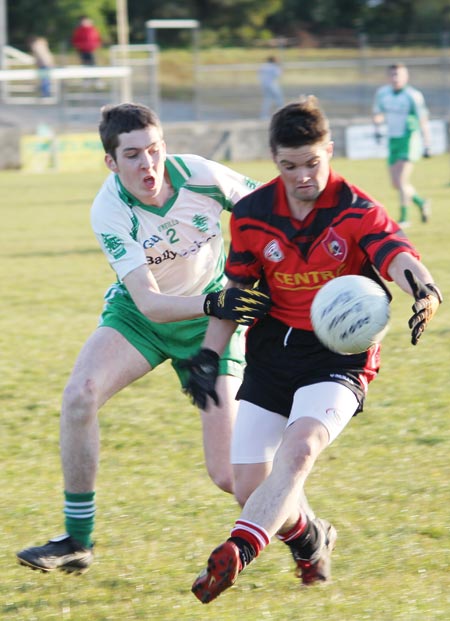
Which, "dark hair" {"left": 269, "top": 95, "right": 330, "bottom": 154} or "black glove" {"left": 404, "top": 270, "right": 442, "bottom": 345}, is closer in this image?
"black glove" {"left": 404, "top": 270, "right": 442, "bottom": 345}

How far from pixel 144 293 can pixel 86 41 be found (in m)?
29.1

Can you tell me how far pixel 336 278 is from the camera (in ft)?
13.7

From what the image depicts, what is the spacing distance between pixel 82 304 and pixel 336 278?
22.1ft

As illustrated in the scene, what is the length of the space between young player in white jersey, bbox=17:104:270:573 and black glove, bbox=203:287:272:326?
6 cm

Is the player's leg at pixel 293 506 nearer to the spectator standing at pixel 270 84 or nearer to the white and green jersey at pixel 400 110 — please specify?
the white and green jersey at pixel 400 110

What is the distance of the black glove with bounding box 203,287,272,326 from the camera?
421 cm

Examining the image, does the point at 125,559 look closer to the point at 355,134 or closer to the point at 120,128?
the point at 120,128

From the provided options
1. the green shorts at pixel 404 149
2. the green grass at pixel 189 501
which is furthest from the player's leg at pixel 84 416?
the green shorts at pixel 404 149

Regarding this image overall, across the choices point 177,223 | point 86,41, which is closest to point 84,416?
point 177,223

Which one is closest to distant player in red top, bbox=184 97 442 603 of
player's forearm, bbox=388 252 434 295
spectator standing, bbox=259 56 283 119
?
player's forearm, bbox=388 252 434 295

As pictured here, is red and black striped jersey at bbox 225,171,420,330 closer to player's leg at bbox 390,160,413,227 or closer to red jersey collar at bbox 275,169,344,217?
red jersey collar at bbox 275,169,344,217

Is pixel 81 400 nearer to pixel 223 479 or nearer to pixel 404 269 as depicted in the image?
pixel 223 479

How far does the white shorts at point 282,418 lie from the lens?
13.4 feet

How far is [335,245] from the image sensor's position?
4270mm
